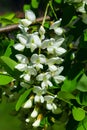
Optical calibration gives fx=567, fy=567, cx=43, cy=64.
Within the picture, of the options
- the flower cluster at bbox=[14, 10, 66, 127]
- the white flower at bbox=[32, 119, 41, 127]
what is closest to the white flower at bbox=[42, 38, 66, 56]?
the flower cluster at bbox=[14, 10, 66, 127]

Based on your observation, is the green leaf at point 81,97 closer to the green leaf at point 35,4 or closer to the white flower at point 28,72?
the white flower at point 28,72

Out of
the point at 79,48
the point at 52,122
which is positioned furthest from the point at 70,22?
the point at 52,122

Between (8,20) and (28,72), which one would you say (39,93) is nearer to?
(28,72)

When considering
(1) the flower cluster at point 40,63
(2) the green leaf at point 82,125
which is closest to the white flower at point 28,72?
(1) the flower cluster at point 40,63

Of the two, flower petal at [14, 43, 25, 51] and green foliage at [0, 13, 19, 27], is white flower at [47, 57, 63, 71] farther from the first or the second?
green foliage at [0, 13, 19, 27]

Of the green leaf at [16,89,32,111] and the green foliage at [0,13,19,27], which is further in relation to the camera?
the green foliage at [0,13,19,27]

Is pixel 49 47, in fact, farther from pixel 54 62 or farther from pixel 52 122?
pixel 52 122

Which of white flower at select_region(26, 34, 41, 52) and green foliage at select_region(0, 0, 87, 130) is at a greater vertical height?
white flower at select_region(26, 34, 41, 52)
